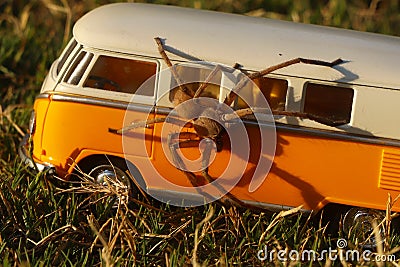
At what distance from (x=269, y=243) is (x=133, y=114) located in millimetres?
1121

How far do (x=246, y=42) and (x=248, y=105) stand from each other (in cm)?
38

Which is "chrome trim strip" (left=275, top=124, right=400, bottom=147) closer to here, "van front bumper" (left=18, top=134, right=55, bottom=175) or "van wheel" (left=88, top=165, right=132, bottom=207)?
"van wheel" (left=88, top=165, right=132, bottom=207)

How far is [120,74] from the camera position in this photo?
14.1 ft

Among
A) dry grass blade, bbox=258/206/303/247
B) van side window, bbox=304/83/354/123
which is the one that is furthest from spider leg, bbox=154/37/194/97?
dry grass blade, bbox=258/206/303/247

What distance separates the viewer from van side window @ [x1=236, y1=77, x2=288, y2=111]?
4.11 m

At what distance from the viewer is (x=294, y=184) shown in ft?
13.7

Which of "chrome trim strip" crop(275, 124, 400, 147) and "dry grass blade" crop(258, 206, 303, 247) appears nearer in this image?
"dry grass blade" crop(258, 206, 303, 247)

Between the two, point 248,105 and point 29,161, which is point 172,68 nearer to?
point 248,105

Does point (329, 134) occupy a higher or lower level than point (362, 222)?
higher

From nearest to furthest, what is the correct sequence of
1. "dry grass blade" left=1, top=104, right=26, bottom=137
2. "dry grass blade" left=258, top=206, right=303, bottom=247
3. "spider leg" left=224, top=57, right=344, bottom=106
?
1. "dry grass blade" left=258, top=206, right=303, bottom=247
2. "spider leg" left=224, top=57, right=344, bottom=106
3. "dry grass blade" left=1, top=104, right=26, bottom=137

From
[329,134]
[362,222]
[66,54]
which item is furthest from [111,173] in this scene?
[362,222]

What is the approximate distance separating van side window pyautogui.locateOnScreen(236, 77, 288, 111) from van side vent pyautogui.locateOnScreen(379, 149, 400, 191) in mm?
681

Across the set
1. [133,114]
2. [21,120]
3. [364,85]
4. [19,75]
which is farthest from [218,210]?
[19,75]

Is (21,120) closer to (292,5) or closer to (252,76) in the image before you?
(252,76)
